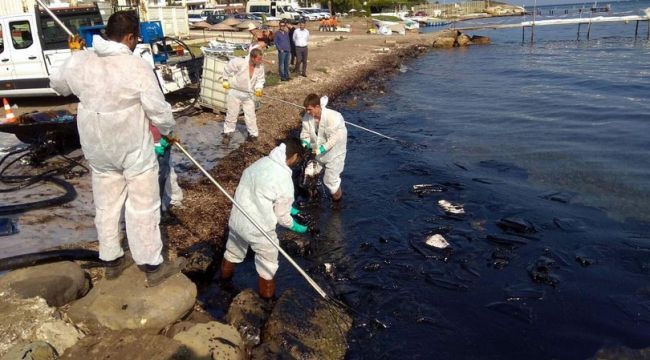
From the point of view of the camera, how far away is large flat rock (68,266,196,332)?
4.36 m

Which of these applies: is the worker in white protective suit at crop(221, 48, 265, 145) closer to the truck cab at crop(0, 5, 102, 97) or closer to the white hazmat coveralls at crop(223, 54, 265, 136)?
the white hazmat coveralls at crop(223, 54, 265, 136)

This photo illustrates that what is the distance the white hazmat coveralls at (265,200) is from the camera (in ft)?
16.1

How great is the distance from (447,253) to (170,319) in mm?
4303

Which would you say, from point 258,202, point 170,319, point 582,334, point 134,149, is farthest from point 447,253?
point 134,149

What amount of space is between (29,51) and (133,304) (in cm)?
1188

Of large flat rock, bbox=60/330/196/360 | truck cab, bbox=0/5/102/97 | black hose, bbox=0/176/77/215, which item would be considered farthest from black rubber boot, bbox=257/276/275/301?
truck cab, bbox=0/5/102/97

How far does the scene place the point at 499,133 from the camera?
1425cm

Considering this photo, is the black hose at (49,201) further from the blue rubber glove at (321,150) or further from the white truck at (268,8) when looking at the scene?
the white truck at (268,8)

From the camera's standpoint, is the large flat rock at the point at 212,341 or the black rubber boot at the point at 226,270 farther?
the black rubber boot at the point at 226,270

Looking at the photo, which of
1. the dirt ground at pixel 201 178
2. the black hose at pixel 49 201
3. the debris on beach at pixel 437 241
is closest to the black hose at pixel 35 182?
the black hose at pixel 49 201

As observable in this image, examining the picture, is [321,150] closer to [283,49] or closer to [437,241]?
[437,241]

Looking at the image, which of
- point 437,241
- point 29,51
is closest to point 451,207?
point 437,241

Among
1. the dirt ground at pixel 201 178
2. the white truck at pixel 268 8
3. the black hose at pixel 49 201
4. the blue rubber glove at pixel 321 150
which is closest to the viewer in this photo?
the dirt ground at pixel 201 178

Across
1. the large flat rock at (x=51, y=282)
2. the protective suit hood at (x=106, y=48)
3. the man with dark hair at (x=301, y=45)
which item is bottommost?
the large flat rock at (x=51, y=282)
